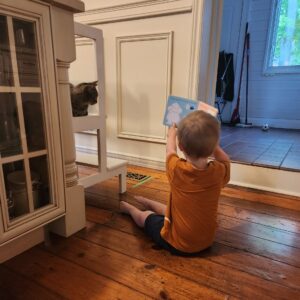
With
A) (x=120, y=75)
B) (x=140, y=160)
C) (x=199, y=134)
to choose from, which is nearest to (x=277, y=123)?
(x=140, y=160)

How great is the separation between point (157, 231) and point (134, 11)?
1.61 meters

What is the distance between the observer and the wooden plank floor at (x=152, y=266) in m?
0.76

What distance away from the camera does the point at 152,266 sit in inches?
34.5

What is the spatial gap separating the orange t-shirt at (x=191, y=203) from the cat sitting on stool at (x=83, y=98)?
0.61m

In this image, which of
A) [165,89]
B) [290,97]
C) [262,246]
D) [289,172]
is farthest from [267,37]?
[262,246]

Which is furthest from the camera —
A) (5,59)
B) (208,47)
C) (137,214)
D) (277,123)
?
(277,123)

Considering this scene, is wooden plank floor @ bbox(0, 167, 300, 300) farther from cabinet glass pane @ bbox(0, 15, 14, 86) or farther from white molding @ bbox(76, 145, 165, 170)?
white molding @ bbox(76, 145, 165, 170)

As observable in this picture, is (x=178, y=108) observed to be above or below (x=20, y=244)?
above

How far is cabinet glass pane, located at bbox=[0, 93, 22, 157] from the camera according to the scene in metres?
0.79

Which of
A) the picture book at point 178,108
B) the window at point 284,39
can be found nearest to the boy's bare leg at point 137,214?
the picture book at point 178,108

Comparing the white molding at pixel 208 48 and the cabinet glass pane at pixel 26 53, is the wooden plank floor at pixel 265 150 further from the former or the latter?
the cabinet glass pane at pixel 26 53

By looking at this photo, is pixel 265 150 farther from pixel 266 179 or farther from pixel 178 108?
pixel 178 108

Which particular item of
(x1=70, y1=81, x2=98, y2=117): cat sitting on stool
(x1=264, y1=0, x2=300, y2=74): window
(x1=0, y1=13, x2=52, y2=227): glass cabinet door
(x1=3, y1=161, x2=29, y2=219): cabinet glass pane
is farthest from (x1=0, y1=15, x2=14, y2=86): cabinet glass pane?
(x1=264, y1=0, x2=300, y2=74): window

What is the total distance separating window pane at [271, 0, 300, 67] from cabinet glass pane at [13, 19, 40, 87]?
340 centimetres
